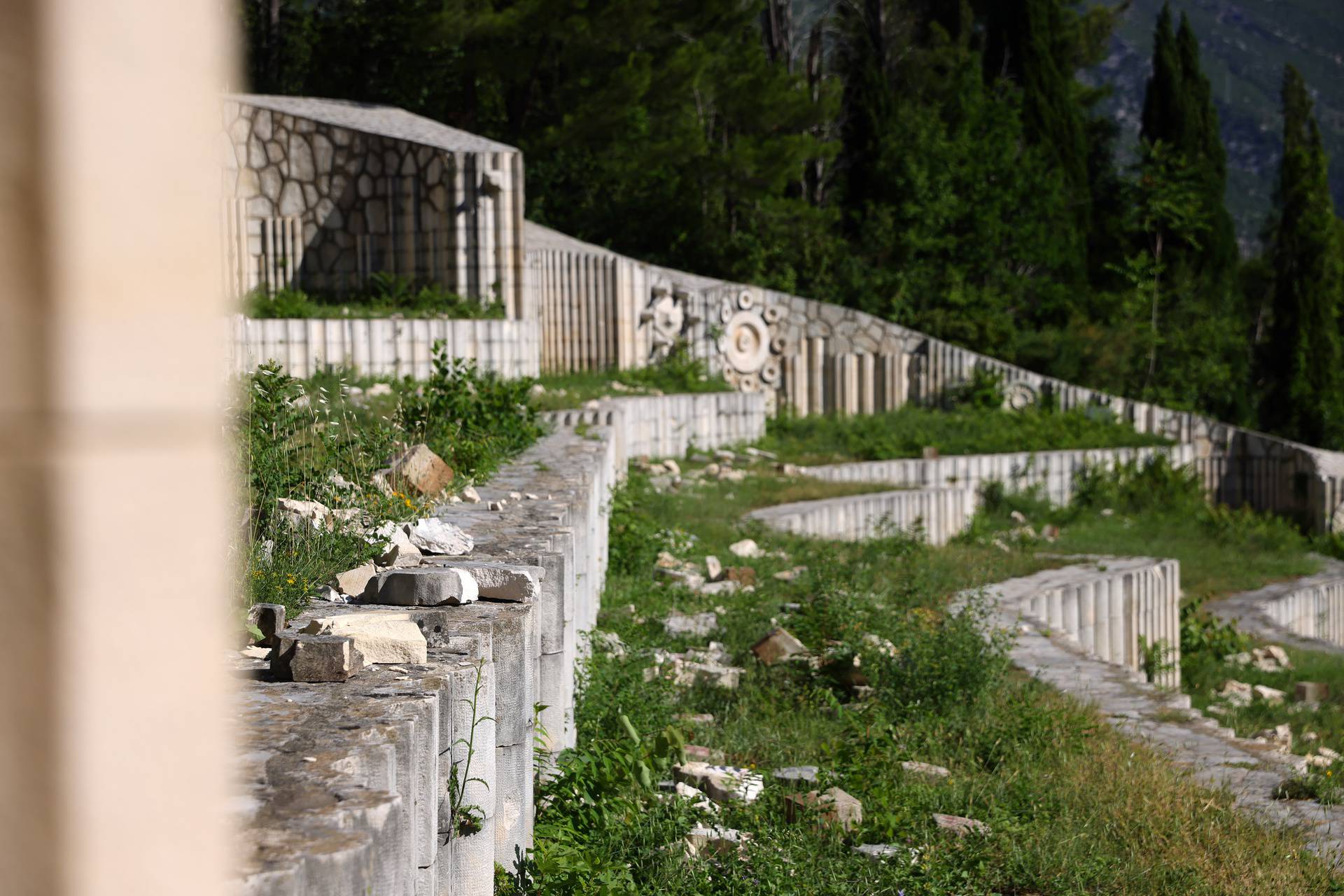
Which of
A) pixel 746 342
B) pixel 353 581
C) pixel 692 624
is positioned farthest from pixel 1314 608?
pixel 353 581

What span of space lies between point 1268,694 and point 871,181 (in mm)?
16819

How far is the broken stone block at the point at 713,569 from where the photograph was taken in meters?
8.96

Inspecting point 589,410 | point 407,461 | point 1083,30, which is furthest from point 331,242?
point 1083,30

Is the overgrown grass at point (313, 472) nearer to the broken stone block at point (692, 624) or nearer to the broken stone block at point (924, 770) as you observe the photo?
the broken stone block at point (692, 624)

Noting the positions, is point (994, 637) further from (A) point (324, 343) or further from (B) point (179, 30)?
(A) point (324, 343)

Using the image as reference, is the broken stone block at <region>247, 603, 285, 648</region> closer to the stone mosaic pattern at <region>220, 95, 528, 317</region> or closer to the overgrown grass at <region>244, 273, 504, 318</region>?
the overgrown grass at <region>244, 273, 504, 318</region>

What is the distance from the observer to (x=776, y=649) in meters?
6.97

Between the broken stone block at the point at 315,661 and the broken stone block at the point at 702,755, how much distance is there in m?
2.90

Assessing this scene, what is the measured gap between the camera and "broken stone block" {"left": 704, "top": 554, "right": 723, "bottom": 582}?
29.4 ft

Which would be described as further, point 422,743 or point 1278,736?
point 1278,736

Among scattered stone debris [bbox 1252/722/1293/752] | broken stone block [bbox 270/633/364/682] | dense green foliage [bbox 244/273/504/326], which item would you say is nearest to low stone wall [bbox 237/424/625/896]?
broken stone block [bbox 270/633/364/682]

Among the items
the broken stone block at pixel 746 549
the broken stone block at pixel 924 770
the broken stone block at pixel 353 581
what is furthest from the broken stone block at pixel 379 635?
the broken stone block at pixel 746 549

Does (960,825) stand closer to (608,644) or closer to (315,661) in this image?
(608,644)

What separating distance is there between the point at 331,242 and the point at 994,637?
12.2 metres
